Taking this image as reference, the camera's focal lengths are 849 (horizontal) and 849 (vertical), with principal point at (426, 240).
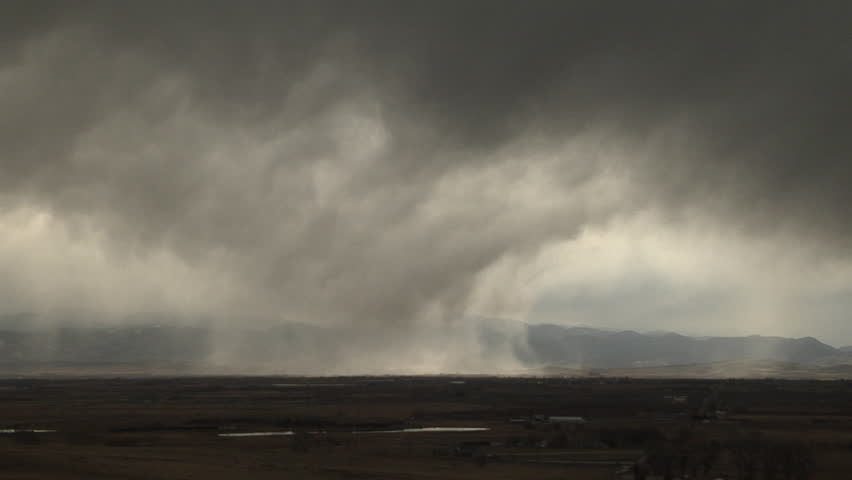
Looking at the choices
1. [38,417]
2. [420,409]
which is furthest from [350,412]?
[38,417]

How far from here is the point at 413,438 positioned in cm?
8788

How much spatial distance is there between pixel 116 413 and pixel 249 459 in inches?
2500

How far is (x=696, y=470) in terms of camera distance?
→ 63.8 m

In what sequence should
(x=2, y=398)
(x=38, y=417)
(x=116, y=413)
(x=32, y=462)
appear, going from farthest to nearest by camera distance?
(x=2, y=398)
(x=116, y=413)
(x=38, y=417)
(x=32, y=462)

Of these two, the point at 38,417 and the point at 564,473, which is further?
the point at 38,417

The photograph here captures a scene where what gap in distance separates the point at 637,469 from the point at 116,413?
85.5 m

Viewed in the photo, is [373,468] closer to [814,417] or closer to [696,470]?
[696,470]

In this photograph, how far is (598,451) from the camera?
78562 mm

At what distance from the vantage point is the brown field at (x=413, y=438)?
202 ft

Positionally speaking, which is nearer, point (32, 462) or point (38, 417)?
point (32, 462)

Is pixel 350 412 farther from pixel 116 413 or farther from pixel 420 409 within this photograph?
pixel 116 413

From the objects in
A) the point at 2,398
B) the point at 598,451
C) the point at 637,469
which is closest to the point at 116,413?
the point at 2,398

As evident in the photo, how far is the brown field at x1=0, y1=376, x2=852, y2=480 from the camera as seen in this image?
61562 mm

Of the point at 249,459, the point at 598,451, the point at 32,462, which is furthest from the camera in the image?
the point at 598,451
